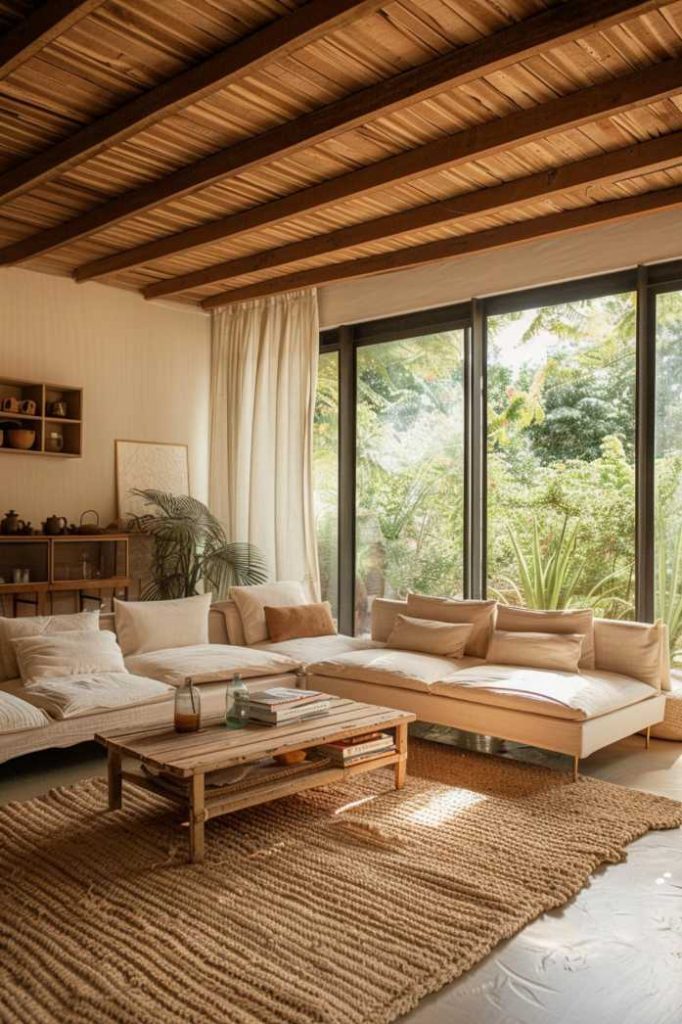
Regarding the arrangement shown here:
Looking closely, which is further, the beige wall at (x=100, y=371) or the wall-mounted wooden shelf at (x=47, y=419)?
the beige wall at (x=100, y=371)

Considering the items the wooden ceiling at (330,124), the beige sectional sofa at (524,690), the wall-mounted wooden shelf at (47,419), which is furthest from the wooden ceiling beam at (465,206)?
the beige sectional sofa at (524,690)

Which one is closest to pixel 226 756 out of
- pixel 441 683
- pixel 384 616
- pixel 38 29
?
pixel 441 683

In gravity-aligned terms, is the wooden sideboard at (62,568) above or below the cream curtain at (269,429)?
below

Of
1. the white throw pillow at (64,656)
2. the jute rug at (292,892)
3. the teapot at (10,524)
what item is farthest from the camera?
the teapot at (10,524)

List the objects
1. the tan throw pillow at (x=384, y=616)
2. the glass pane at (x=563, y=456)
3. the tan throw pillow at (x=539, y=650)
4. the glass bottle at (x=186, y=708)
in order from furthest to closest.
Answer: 1. the tan throw pillow at (x=384, y=616)
2. the glass pane at (x=563, y=456)
3. the tan throw pillow at (x=539, y=650)
4. the glass bottle at (x=186, y=708)

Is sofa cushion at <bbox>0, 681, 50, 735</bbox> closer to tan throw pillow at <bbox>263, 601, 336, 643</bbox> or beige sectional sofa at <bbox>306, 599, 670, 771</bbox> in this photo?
beige sectional sofa at <bbox>306, 599, 670, 771</bbox>

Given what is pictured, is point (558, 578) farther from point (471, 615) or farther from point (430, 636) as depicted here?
point (430, 636)

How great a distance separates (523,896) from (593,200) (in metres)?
3.70

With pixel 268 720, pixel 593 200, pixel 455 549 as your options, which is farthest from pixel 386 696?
pixel 593 200

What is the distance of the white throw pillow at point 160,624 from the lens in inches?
202

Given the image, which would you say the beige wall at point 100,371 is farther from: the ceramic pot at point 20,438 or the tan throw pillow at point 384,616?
the tan throw pillow at point 384,616

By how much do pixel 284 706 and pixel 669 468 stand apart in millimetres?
2824

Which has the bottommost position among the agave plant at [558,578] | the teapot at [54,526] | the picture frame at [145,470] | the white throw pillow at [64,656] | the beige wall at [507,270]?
the white throw pillow at [64,656]

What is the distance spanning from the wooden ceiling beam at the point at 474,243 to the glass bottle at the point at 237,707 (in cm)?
319
